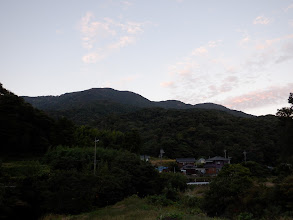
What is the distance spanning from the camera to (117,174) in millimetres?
21578

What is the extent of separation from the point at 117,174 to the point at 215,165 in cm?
3878

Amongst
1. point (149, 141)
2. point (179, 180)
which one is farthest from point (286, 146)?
point (149, 141)

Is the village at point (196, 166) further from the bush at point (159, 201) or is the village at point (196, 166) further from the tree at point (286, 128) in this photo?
the bush at point (159, 201)

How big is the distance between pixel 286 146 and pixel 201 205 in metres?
28.0

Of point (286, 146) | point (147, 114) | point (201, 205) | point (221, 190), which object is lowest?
point (201, 205)

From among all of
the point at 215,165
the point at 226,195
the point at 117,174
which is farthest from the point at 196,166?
the point at 226,195

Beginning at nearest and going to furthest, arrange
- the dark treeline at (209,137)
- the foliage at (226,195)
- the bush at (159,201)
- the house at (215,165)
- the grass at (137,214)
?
the grass at (137,214)
the foliage at (226,195)
the bush at (159,201)
the house at (215,165)
the dark treeline at (209,137)

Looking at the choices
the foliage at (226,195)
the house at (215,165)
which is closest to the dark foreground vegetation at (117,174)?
the foliage at (226,195)

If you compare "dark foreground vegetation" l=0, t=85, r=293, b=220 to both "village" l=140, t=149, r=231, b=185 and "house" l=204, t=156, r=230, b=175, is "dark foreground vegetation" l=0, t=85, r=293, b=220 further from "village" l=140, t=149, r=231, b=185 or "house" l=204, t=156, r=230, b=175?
"house" l=204, t=156, r=230, b=175

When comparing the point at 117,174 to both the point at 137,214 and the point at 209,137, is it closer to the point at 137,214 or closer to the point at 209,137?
the point at 137,214

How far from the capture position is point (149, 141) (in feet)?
252

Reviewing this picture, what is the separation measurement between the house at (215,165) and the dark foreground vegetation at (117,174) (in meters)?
7.71

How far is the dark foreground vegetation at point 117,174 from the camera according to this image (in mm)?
13984

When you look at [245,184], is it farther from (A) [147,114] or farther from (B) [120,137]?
(A) [147,114]
